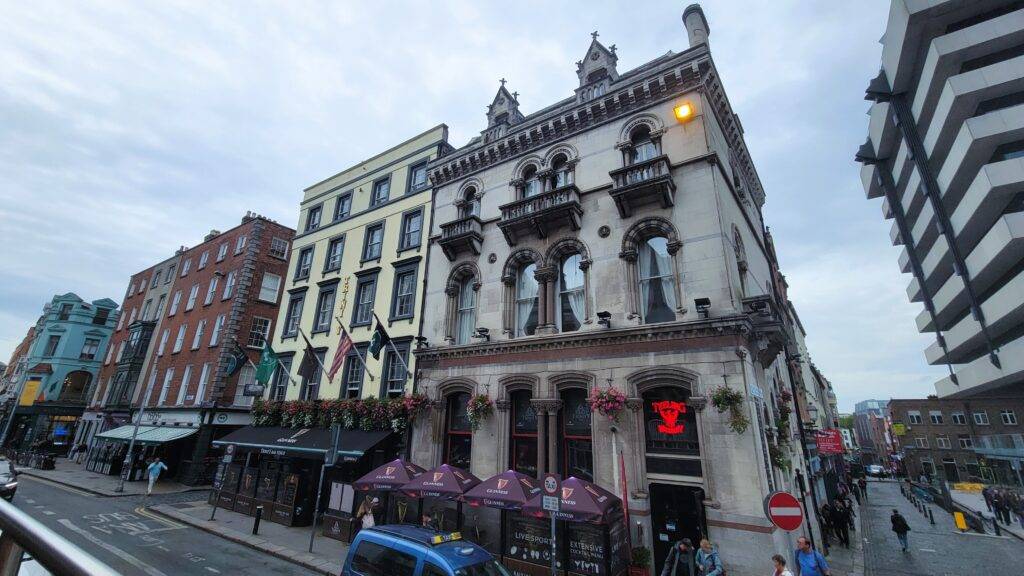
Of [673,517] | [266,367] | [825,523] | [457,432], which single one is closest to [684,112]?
[673,517]

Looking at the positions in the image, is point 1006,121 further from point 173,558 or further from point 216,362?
point 216,362

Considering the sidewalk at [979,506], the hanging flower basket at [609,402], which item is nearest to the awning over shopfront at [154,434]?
the hanging flower basket at [609,402]

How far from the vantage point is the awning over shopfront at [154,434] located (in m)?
27.7

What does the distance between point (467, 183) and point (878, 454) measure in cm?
14768

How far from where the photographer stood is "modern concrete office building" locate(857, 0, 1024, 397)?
64.5ft

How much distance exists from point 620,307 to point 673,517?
22.7ft

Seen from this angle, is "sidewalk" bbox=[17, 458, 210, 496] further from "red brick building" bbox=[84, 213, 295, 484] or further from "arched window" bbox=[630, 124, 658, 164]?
"arched window" bbox=[630, 124, 658, 164]

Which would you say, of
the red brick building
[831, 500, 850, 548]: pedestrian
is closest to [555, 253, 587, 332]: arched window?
[831, 500, 850, 548]: pedestrian

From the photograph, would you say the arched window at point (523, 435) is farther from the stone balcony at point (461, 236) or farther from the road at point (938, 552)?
the road at point (938, 552)

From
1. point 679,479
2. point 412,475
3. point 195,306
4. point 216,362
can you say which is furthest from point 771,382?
point 195,306

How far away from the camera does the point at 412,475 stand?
16.3 m

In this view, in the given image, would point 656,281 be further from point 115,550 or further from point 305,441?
point 115,550

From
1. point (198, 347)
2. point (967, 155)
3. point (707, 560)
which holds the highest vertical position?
point (967, 155)

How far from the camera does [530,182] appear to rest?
20766 mm
